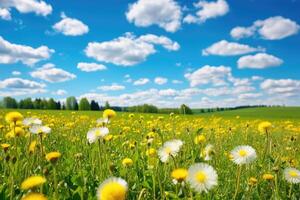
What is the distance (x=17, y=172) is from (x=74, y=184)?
448 millimetres

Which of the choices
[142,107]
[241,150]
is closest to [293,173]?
[241,150]

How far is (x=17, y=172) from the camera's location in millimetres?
3045

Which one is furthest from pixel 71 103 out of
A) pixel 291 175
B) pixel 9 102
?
pixel 291 175

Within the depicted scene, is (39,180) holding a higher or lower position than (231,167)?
higher

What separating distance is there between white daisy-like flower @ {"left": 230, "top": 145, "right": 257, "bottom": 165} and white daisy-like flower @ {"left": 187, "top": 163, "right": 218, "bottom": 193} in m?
0.53

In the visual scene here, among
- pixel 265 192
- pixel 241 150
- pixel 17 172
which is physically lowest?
pixel 265 192

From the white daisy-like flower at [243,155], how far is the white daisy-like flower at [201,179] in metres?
0.53

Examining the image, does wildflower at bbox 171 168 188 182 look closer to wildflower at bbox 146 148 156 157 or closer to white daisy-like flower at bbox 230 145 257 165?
white daisy-like flower at bbox 230 145 257 165

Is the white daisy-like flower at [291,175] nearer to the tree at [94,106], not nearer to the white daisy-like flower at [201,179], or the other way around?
the white daisy-like flower at [201,179]

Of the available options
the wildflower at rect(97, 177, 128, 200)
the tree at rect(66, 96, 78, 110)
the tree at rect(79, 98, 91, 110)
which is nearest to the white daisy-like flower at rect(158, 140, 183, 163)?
the wildflower at rect(97, 177, 128, 200)

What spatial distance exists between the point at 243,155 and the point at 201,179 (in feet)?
2.10

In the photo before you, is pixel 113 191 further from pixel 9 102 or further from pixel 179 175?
pixel 9 102

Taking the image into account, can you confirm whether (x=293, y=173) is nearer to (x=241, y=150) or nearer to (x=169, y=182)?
(x=241, y=150)

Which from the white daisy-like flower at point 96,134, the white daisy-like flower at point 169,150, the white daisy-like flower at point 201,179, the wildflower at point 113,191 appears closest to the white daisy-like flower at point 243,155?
the white daisy-like flower at point 169,150
